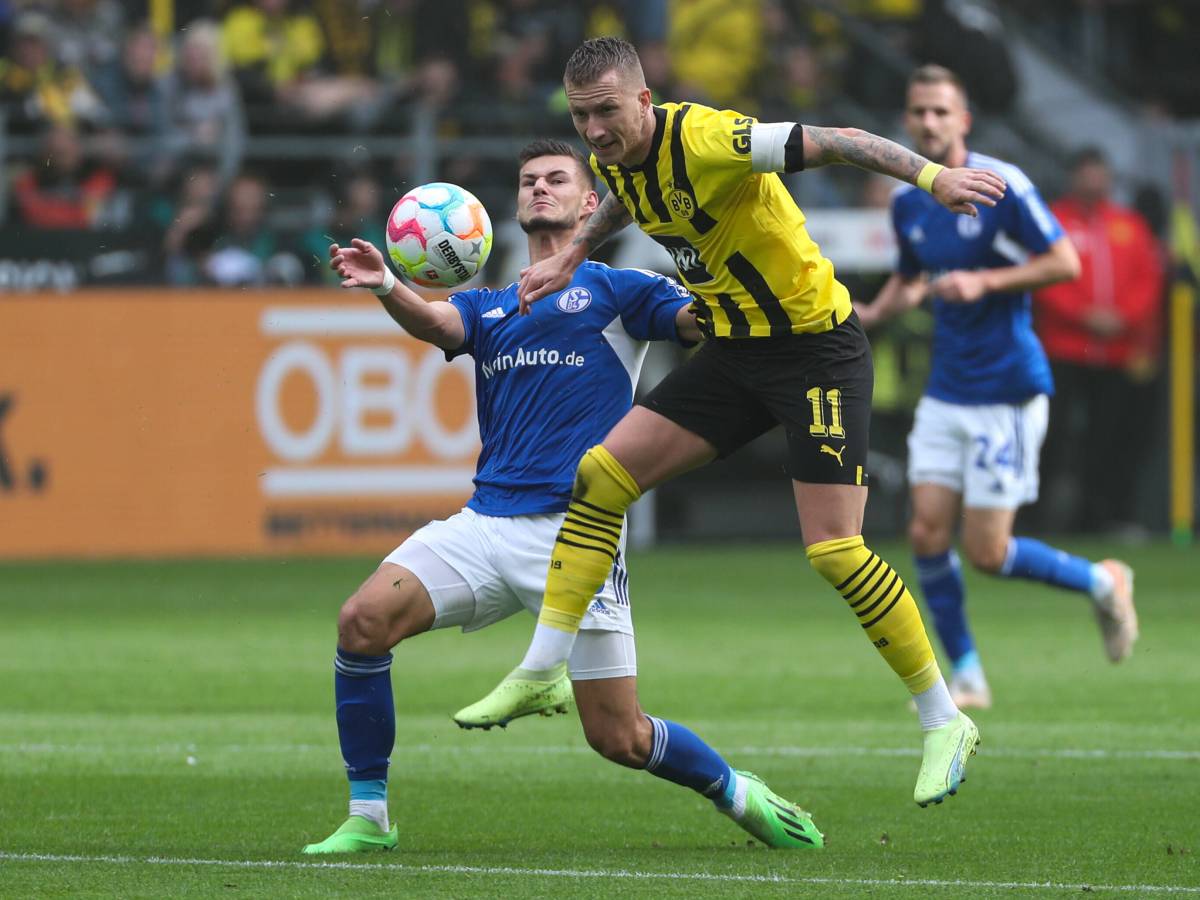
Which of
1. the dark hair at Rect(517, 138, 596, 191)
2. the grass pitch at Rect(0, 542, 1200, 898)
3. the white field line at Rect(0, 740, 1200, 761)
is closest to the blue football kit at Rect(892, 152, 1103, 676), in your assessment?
the grass pitch at Rect(0, 542, 1200, 898)

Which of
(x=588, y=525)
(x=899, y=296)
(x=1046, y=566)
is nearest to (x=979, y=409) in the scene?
(x=899, y=296)

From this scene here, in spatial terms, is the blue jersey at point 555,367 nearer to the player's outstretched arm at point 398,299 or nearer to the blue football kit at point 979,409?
the player's outstretched arm at point 398,299

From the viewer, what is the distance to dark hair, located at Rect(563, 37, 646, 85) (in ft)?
20.7

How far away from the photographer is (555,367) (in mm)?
6754

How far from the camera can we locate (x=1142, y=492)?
19328 millimetres

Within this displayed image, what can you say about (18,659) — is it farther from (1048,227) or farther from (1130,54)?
(1130,54)

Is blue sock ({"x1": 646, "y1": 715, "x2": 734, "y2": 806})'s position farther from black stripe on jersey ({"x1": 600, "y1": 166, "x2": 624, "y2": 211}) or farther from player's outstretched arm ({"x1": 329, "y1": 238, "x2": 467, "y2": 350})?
black stripe on jersey ({"x1": 600, "y1": 166, "x2": 624, "y2": 211})

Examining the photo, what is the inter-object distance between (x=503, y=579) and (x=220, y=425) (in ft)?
34.4

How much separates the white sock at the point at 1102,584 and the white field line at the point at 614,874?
434 cm

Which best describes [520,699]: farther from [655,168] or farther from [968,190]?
[968,190]

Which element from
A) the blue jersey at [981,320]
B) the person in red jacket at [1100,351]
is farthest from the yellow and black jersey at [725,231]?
the person in red jacket at [1100,351]

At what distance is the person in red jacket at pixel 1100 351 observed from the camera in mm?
17875

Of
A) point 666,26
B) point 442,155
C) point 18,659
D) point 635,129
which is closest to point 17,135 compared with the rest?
point 442,155

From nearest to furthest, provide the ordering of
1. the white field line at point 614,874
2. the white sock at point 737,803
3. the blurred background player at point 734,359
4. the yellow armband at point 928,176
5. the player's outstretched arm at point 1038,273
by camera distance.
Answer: the white field line at point 614,874 → the yellow armband at point 928,176 → the blurred background player at point 734,359 → the white sock at point 737,803 → the player's outstretched arm at point 1038,273
